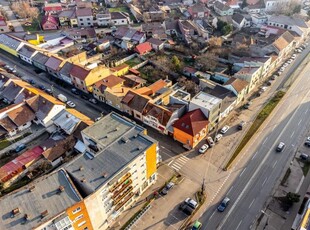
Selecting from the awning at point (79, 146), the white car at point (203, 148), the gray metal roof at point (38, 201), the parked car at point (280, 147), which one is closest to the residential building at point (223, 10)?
the parked car at point (280, 147)

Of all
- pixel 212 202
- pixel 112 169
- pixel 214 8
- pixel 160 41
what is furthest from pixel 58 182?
pixel 214 8

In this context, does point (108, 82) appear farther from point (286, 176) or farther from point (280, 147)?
point (286, 176)

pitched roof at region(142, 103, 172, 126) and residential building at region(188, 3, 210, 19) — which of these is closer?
pitched roof at region(142, 103, 172, 126)

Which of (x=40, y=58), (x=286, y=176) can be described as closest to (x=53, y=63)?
(x=40, y=58)

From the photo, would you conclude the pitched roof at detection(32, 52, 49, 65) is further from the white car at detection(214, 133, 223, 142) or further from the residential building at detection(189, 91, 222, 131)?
the white car at detection(214, 133, 223, 142)

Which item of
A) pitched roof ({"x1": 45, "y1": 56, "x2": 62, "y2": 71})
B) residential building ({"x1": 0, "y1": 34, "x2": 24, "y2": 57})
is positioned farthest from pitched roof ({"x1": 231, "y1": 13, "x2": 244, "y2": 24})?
residential building ({"x1": 0, "y1": 34, "x2": 24, "y2": 57})

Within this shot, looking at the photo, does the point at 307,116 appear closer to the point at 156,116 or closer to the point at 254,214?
the point at 254,214

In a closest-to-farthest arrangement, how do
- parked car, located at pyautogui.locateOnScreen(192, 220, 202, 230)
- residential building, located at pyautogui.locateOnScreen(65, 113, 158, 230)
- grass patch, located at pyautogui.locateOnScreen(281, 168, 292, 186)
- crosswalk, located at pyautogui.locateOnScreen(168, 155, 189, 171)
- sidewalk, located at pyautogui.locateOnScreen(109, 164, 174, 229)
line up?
residential building, located at pyautogui.locateOnScreen(65, 113, 158, 230), parked car, located at pyautogui.locateOnScreen(192, 220, 202, 230), sidewalk, located at pyautogui.locateOnScreen(109, 164, 174, 229), grass patch, located at pyautogui.locateOnScreen(281, 168, 292, 186), crosswalk, located at pyautogui.locateOnScreen(168, 155, 189, 171)
